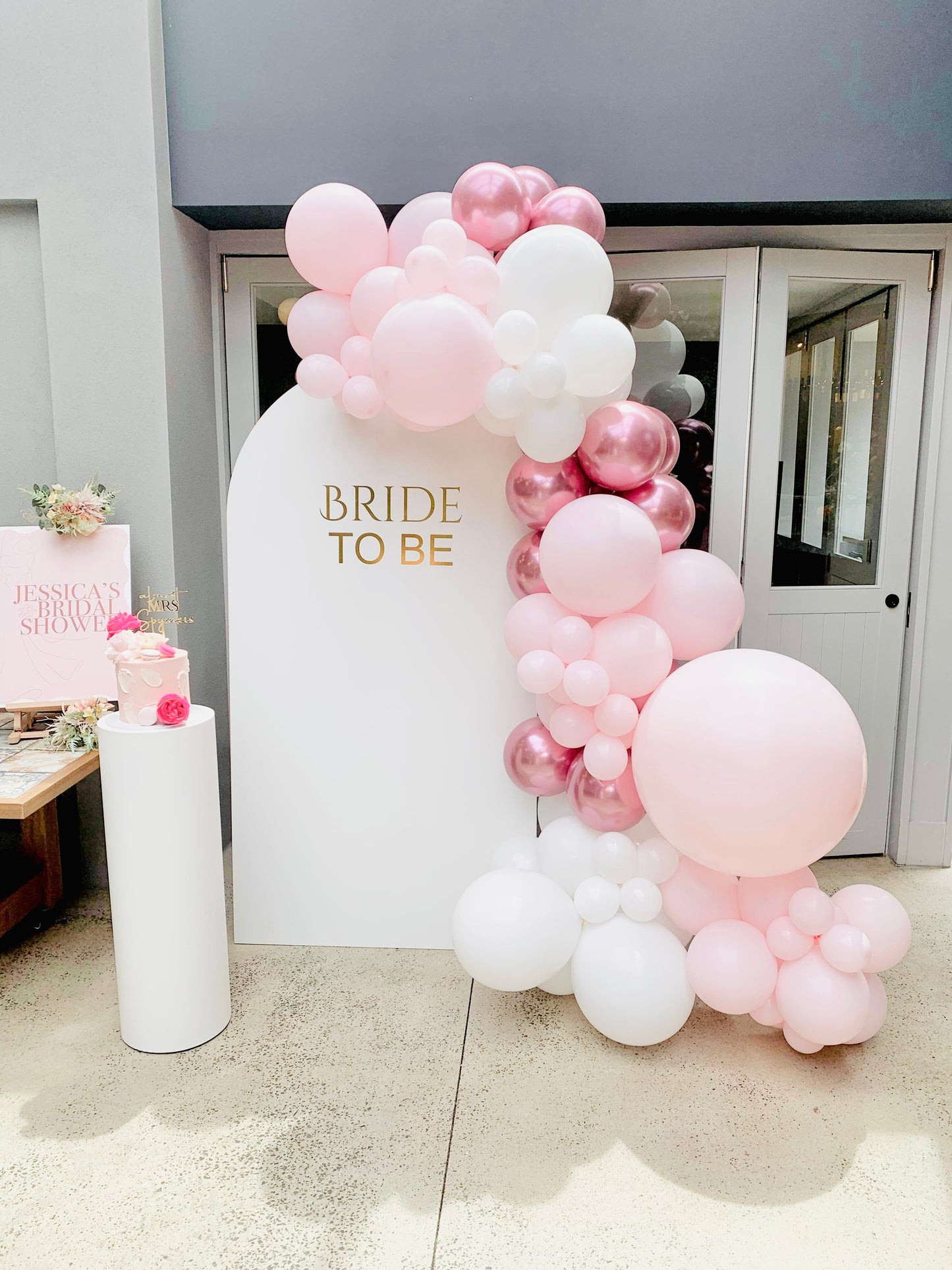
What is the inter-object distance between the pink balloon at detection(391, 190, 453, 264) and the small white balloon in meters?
1.58

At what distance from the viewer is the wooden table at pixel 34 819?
2.35 meters

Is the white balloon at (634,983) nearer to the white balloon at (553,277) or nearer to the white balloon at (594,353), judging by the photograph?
the white balloon at (594,353)

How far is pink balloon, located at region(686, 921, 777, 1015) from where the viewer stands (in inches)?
82.3

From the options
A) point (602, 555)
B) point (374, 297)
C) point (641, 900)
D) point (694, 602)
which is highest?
point (374, 297)

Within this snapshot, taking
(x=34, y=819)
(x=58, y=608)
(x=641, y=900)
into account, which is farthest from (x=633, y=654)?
(x=34, y=819)

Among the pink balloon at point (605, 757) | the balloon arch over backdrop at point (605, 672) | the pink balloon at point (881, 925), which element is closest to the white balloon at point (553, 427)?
the balloon arch over backdrop at point (605, 672)

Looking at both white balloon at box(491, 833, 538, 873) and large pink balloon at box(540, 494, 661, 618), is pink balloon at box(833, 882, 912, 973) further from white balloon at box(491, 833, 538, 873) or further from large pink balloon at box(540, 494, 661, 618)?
large pink balloon at box(540, 494, 661, 618)

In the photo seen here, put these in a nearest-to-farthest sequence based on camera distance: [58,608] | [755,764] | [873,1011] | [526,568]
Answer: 1. [755,764]
2. [873,1011]
3. [526,568]
4. [58,608]

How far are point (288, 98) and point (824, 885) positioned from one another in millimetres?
3163

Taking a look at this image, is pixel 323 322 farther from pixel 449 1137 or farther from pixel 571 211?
pixel 449 1137

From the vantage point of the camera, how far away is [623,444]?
219 cm

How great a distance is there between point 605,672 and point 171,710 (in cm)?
107

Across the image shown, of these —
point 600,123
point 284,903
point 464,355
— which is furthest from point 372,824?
point 600,123

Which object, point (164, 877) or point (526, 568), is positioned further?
point (526, 568)
